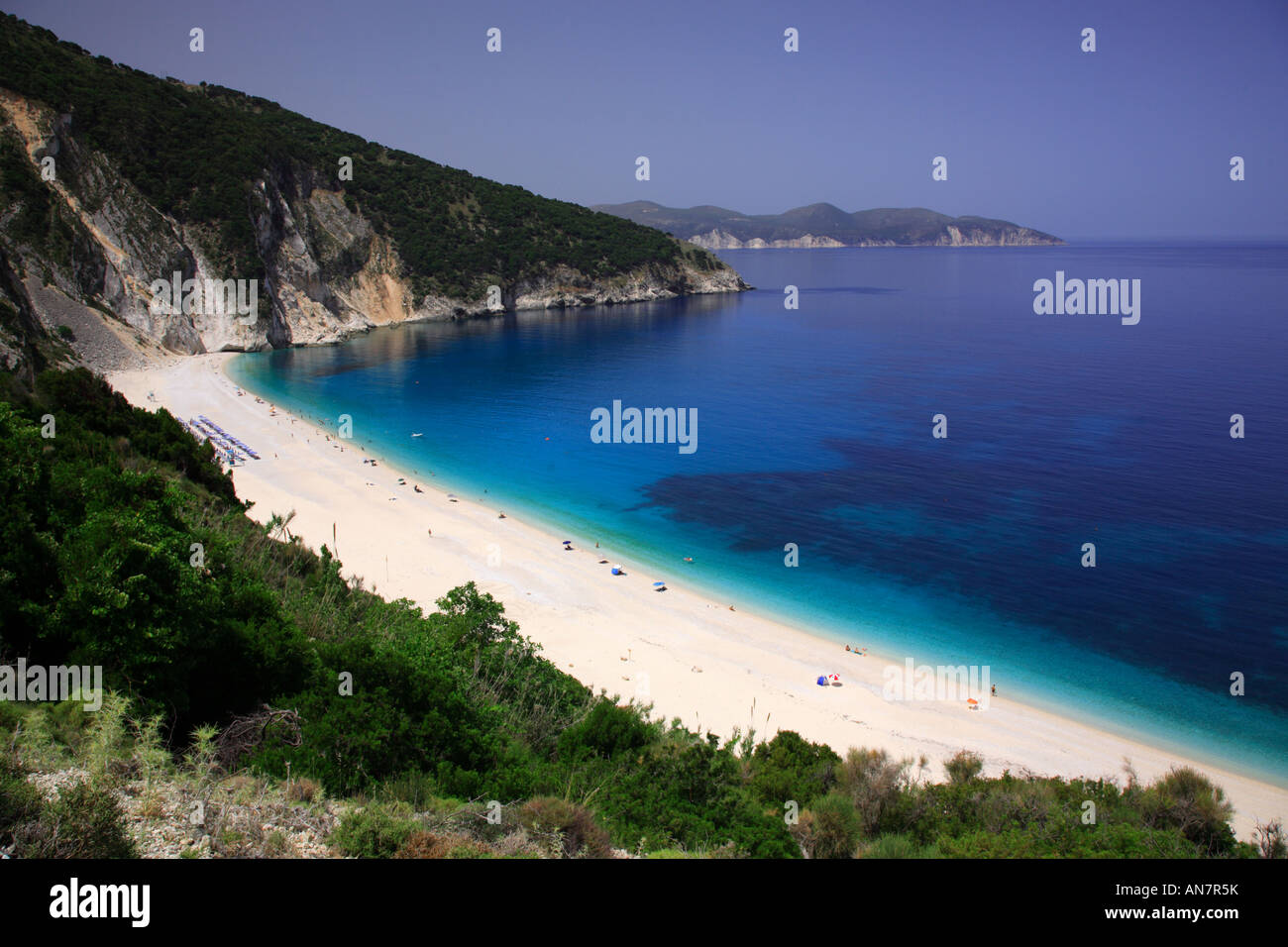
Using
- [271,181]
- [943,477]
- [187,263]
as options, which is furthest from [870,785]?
[271,181]

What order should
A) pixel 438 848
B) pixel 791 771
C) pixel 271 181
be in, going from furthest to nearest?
pixel 271 181
pixel 791 771
pixel 438 848

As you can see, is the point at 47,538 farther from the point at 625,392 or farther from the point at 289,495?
the point at 625,392

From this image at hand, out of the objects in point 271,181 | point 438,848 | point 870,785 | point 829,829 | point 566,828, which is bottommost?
point 870,785

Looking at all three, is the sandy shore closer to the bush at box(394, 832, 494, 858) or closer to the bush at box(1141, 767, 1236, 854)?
the bush at box(1141, 767, 1236, 854)

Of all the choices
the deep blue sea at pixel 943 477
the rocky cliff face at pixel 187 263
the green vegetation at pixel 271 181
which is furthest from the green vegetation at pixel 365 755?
the green vegetation at pixel 271 181

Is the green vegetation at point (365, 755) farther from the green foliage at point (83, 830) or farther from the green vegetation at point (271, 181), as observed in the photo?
the green vegetation at point (271, 181)

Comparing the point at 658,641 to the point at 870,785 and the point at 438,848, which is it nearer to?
the point at 870,785

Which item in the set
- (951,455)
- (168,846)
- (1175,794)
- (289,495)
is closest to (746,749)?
(1175,794)
